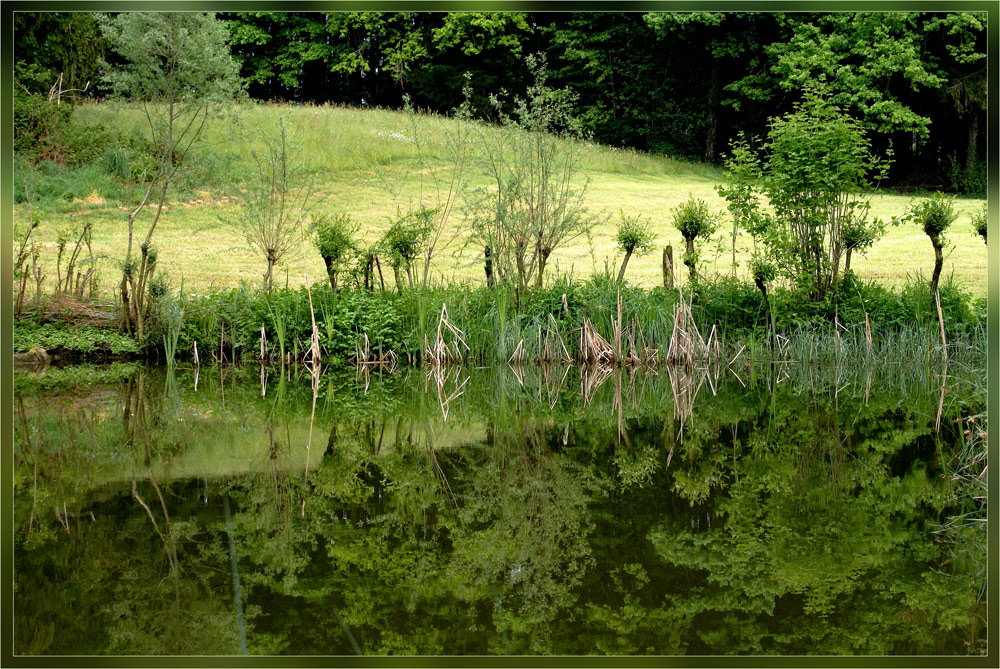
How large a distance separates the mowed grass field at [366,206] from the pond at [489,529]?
5.29 m

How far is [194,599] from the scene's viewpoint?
307cm

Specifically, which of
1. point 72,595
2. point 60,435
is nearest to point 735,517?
point 72,595

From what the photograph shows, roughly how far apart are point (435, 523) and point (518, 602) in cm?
113

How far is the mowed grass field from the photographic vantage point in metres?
15.0

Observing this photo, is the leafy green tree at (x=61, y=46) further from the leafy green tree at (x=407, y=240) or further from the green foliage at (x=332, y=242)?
the leafy green tree at (x=407, y=240)

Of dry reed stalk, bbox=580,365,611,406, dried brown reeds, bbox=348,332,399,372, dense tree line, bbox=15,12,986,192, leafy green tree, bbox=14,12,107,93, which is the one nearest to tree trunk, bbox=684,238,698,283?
dry reed stalk, bbox=580,365,611,406

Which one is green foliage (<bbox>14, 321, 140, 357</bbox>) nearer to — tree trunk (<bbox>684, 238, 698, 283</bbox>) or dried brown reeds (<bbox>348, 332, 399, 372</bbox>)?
dried brown reeds (<bbox>348, 332, 399, 372</bbox>)

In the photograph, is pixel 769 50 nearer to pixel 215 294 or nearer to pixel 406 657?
pixel 215 294

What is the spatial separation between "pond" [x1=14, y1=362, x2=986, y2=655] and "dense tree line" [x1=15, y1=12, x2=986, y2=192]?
2580 centimetres

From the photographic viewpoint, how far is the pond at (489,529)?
Answer: 283 cm

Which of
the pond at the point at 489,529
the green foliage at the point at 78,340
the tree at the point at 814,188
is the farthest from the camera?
the green foliage at the point at 78,340

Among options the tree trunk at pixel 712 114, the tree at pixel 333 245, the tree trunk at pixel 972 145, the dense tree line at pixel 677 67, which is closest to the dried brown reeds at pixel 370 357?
the tree at pixel 333 245

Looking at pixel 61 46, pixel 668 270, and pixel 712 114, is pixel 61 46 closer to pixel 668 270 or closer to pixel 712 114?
pixel 668 270

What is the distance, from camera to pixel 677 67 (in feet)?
120
